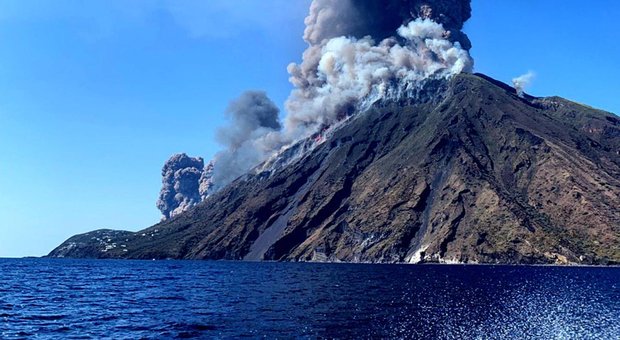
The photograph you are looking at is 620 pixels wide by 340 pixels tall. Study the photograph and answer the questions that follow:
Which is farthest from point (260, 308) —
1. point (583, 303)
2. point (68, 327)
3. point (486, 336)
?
point (583, 303)

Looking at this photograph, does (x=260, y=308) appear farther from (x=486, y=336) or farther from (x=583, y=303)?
(x=583, y=303)

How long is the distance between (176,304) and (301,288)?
134ft

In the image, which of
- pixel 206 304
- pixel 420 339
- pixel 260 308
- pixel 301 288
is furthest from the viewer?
pixel 301 288

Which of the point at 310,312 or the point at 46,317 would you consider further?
the point at 310,312

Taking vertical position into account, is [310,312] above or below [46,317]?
below

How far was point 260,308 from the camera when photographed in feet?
310

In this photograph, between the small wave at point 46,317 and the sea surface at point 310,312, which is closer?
the sea surface at point 310,312

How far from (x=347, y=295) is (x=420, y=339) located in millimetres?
48648

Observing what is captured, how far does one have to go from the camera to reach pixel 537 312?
90.2 m

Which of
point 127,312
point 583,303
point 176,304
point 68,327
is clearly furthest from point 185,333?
point 583,303

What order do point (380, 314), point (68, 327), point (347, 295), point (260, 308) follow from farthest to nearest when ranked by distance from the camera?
point (347, 295)
point (260, 308)
point (380, 314)
point (68, 327)

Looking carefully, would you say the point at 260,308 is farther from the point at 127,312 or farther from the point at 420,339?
the point at 420,339

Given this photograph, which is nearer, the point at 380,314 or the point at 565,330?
the point at 565,330

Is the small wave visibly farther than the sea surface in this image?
Yes
